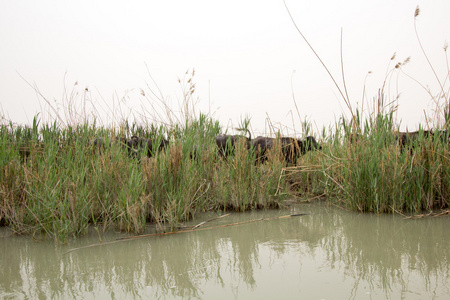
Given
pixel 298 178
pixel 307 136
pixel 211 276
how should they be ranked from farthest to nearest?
pixel 307 136 < pixel 298 178 < pixel 211 276

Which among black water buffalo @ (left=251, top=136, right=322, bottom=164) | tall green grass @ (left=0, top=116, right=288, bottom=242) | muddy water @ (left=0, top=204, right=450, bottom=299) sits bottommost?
muddy water @ (left=0, top=204, right=450, bottom=299)

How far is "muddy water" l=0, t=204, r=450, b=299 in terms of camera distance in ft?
5.43

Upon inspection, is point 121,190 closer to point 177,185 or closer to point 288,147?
point 177,185

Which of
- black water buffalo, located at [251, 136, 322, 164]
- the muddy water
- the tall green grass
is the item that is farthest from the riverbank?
black water buffalo, located at [251, 136, 322, 164]

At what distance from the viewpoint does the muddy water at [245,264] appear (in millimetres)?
1654

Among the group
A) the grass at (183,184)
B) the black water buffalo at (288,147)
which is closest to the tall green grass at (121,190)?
the grass at (183,184)

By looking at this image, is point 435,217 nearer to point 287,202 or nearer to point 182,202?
point 287,202

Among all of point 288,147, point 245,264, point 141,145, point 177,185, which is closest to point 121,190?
point 177,185

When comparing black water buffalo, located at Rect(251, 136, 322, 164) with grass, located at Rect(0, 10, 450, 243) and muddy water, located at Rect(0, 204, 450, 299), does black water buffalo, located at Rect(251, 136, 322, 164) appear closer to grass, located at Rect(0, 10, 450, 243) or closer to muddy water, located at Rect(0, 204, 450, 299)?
grass, located at Rect(0, 10, 450, 243)

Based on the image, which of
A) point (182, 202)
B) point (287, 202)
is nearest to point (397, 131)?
point (287, 202)

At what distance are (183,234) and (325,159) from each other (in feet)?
7.04

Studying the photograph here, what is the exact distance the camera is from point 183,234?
2.72m

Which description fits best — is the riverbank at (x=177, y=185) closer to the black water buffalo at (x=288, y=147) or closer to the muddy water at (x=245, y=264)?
the muddy water at (x=245, y=264)

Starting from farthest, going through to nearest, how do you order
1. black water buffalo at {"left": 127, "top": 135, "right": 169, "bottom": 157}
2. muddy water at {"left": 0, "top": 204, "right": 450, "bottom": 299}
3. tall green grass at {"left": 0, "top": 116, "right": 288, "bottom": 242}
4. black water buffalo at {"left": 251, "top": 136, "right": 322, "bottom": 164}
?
black water buffalo at {"left": 251, "top": 136, "right": 322, "bottom": 164}
black water buffalo at {"left": 127, "top": 135, "right": 169, "bottom": 157}
tall green grass at {"left": 0, "top": 116, "right": 288, "bottom": 242}
muddy water at {"left": 0, "top": 204, "right": 450, "bottom": 299}
